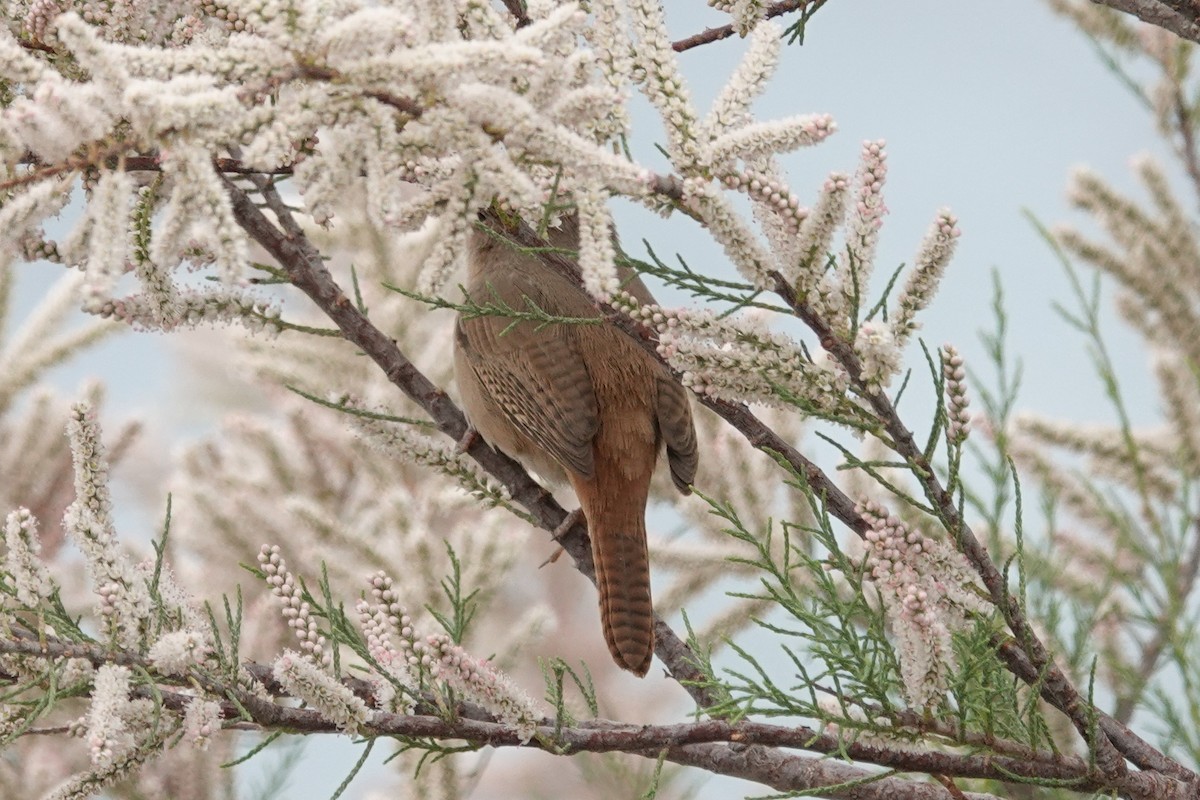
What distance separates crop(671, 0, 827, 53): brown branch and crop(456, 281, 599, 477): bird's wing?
52.9 inches

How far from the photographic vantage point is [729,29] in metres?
2.57

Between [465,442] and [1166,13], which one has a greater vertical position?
[1166,13]

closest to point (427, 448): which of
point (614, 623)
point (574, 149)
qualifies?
point (614, 623)

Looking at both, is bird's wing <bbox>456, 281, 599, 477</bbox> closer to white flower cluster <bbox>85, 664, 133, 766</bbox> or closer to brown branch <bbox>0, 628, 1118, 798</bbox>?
brown branch <bbox>0, 628, 1118, 798</bbox>

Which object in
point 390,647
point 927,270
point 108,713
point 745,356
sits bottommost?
point 108,713

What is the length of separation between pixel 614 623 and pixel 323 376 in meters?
2.97

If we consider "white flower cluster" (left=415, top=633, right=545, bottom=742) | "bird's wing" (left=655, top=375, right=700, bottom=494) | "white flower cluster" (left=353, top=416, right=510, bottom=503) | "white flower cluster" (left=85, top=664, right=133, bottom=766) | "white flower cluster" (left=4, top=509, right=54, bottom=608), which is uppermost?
"bird's wing" (left=655, top=375, right=700, bottom=494)

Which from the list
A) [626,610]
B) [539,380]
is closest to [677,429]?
[539,380]

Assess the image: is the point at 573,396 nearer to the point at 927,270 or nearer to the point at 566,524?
the point at 566,524

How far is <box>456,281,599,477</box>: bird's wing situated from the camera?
3.84m

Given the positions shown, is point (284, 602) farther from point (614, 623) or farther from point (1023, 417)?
point (1023, 417)

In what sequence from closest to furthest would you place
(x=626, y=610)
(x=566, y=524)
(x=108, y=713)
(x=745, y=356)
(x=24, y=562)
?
1. (x=108, y=713)
2. (x=745, y=356)
3. (x=24, y=562)
4. (x=626, y=610)
5. (x=566, y=524)

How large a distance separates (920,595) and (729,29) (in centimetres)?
110

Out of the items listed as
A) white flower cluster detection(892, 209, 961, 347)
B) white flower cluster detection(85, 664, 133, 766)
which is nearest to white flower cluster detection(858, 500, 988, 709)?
white flower cluster detection(892, 209, 961, 347)
